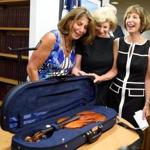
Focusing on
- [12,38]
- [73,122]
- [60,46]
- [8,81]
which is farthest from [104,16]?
[8,81]

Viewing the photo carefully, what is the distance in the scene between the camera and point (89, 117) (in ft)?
4.74

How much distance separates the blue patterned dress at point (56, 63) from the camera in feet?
5.55

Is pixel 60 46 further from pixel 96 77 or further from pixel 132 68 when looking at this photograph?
pixel 132 68

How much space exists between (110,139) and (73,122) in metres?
0.21

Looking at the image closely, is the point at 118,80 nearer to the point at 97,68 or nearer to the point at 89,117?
the point at 97,68

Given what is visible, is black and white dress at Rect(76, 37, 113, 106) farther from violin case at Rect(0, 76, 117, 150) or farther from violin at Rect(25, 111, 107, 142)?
violin at Rect(25, 111, 107, 142)

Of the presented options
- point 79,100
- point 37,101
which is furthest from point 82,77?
point 37,101

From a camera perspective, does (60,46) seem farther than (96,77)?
No

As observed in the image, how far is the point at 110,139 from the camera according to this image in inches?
53.4

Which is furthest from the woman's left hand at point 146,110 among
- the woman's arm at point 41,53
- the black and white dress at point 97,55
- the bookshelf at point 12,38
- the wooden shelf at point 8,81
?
the wooden shelf at point 8,81

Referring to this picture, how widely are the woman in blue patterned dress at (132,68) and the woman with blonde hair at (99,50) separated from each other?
5 centimetres

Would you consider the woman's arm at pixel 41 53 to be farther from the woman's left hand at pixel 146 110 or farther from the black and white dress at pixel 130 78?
the woman's left hand at pixel 146 110

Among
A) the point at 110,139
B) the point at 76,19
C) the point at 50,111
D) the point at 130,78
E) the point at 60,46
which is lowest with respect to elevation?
the point at 110,139

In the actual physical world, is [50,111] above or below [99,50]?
below
